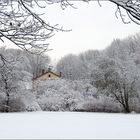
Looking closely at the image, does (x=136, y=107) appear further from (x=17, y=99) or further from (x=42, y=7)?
(x=42, y=7)

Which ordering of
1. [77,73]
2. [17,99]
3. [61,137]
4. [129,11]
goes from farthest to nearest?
[77,73], [17,99], [61,137], [129,11]

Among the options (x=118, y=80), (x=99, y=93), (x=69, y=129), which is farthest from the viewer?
(x=99, y=93)

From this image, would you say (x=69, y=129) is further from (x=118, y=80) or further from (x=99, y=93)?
(x=99, y=93)

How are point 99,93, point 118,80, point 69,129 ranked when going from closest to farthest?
point 69,129 → point 118,80 → point 99,93

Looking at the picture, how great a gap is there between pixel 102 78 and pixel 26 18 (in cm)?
2440

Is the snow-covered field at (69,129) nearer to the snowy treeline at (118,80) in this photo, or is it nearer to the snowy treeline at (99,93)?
the snowy treeline at (99,93)

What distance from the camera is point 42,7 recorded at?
3.20 m

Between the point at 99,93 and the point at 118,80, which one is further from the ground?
the point at 118,80

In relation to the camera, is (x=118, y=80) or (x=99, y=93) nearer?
(x=118, y=80)

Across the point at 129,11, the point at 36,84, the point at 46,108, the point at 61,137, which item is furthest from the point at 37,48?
the point at 36,84

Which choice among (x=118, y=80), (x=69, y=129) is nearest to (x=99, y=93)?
(x=118, y=80)

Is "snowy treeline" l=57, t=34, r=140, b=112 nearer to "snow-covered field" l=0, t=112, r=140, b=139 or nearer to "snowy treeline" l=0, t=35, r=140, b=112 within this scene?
"snowy treeline" l=0, t=35, r=140, b=112

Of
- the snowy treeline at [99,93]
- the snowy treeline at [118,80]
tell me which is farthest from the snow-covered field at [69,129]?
the snowy treeline at [118,80]

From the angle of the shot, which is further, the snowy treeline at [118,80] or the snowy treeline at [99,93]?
the snowy treeline at [118,80]
